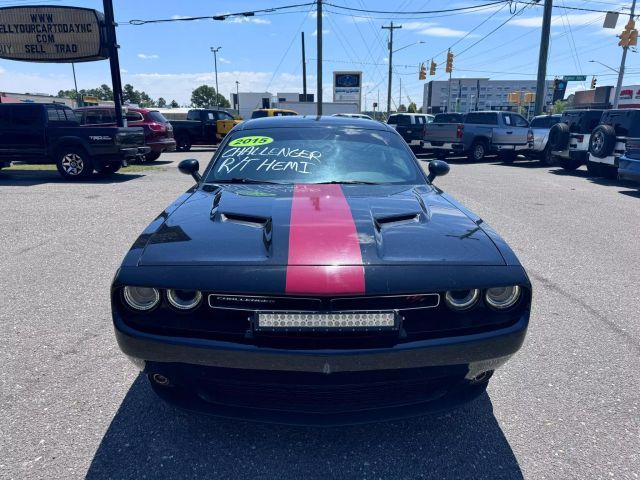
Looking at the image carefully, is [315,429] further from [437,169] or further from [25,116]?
[25,116]

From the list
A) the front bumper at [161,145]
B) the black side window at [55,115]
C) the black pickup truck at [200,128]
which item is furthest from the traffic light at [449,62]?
the black side window at [55,115]

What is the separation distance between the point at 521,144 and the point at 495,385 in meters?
16.2

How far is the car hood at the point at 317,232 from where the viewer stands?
6.61ft

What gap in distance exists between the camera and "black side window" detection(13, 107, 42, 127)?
38.1 ft

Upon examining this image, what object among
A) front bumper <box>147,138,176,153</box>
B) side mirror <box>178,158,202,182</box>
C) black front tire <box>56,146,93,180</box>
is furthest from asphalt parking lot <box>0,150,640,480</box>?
front bumper <box>147,138,176,153</box>

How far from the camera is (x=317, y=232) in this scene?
7.12 feet

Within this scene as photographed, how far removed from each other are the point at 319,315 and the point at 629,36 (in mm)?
26052

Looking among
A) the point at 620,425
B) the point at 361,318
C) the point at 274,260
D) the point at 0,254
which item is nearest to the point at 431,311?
the point at 361,318

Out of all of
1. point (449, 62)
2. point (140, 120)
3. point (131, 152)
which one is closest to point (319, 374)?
point (131, 152)

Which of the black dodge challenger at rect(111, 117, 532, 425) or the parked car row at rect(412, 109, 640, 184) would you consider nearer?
the black dodge challenger at rect(111, 117, 532, 425)

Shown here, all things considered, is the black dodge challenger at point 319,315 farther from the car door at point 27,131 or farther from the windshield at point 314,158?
the car door at point 27,131

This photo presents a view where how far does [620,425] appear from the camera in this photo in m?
2.48

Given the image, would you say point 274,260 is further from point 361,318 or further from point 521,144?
point 521,144

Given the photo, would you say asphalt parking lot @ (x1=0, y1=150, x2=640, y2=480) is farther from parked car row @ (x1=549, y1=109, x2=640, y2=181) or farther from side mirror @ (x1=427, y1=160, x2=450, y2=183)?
parked car row @ (x1=549, y1=109, x2=640, y2=181)
